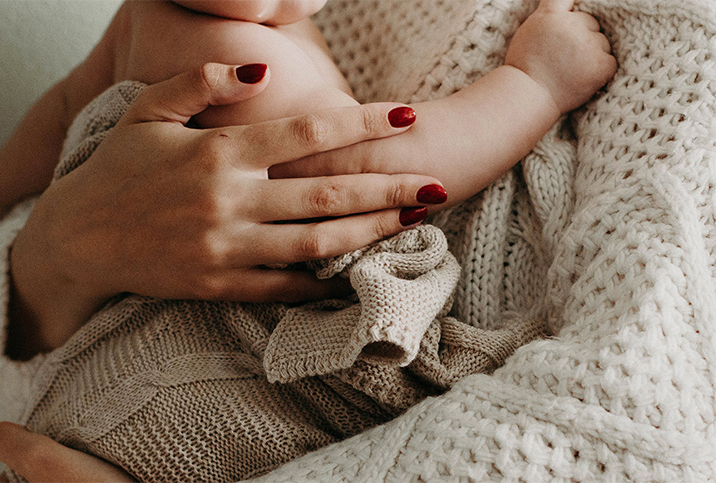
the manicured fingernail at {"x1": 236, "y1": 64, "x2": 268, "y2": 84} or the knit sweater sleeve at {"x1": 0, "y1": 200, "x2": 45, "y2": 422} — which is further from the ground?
the manicured fingernail at {"x1": 236, "y1": 64, "x2": 268, "y2": 84}

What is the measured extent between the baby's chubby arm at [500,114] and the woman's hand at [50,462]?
41cm

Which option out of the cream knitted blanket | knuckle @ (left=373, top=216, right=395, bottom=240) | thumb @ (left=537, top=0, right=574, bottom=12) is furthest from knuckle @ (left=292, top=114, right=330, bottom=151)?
thumb @ (left=537, top=0, right=574, bottom=12)

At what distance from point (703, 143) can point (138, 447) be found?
0.72 m

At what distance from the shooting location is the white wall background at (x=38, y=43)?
1.03 meters

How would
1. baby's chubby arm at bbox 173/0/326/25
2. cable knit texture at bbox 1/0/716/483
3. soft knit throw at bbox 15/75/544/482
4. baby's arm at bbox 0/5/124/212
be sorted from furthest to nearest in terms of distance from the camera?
baby's arm at bbox 0/5/124/212 < baby's chubby arm at bbox 173/0/326/25 < soft knit throw at bbox 15/75/544/482 < cable knit texture at bbox 1/0/716/483

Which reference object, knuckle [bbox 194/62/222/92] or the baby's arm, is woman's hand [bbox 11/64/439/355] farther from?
the baby's arm

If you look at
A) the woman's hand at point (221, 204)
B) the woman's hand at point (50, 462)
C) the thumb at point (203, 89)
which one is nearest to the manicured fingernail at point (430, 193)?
the woman's hand at point (221, 204)

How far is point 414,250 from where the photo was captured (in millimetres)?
610

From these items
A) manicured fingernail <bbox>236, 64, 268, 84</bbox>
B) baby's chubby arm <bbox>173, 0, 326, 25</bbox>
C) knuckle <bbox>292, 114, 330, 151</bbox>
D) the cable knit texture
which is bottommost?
the cable knit texture

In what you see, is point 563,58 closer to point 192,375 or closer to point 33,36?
point 192,375

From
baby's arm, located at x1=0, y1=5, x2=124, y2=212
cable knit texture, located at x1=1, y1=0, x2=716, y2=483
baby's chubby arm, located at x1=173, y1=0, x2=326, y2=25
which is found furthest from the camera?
baby's arm, located at x1=0, y1=5, x2=124, y2=212

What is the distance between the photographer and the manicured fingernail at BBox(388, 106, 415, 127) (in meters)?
0.63

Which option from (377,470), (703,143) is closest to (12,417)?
(377,470)

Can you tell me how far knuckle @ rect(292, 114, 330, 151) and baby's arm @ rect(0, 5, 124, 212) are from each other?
1.83 feet
